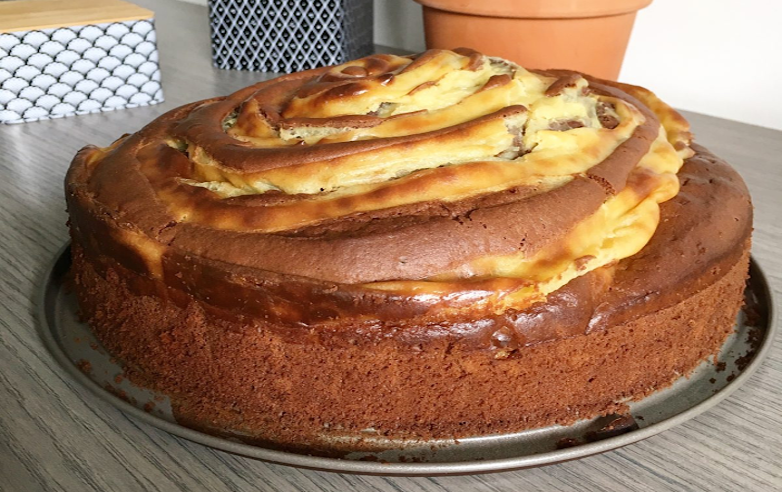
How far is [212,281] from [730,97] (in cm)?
153

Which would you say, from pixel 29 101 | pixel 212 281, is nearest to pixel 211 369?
pixel 212 281

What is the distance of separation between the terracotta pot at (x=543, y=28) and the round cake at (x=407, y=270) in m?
0.65

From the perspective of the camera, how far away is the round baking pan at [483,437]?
63cm

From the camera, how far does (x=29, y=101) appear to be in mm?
1787

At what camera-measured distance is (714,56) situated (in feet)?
5.71

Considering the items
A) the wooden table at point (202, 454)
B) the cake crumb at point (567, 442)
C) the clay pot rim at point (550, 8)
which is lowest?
the wooden table at point (202, 454)

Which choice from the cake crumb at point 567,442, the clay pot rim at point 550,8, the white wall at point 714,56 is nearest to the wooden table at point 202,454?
the cake crumb at point 567,442

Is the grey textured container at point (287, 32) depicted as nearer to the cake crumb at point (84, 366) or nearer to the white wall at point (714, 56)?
the white wall at point (714, 56)

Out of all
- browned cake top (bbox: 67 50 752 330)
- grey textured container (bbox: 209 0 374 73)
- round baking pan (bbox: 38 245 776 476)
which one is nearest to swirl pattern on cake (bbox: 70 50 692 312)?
browned cake top (bbox: 67 50 752 330)

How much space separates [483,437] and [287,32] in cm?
160

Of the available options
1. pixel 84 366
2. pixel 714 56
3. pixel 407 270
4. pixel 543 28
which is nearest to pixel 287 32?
pixel 543 28

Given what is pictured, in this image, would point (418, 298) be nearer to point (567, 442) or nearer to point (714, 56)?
point (567, 442)

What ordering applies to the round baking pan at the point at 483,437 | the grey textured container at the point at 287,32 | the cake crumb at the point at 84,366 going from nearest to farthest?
1. the round baking pan at the point at 483,437
2. the cake crumb at the point at 84,366
3. the grey textured container at the point at 287,32

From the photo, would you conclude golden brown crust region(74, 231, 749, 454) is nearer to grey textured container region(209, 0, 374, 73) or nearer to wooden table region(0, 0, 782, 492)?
wooden table region(0, 0, 782, 492)
